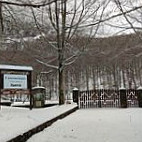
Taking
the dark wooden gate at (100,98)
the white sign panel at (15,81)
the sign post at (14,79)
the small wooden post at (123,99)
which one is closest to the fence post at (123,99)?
the small wooden post at (123,99)

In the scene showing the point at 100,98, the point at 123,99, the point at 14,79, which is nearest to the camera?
the point at 14,79

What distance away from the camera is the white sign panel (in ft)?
52.6

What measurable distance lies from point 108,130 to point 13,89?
7522 mm

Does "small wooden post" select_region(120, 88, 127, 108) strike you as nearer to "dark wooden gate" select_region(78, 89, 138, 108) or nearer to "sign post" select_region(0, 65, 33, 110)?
"dark wooden gate" select_region(78, 89, 138, 108)

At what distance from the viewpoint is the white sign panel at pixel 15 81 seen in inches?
631

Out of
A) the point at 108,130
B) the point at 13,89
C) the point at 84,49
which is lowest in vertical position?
the point at 108,130

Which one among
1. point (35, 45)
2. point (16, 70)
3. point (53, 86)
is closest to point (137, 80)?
point (53, 86)

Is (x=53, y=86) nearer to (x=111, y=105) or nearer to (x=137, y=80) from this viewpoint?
(x=137, y=80)

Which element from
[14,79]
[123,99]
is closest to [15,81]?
[14,79]

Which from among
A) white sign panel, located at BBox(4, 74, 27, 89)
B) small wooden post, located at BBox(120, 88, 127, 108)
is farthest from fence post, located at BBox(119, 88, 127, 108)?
white sign panel, located at BBox(4, 74, 27, 89)

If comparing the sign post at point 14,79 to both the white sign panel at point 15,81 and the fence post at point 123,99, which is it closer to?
the white sign panel at point 15,81

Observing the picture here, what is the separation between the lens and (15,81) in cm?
1633

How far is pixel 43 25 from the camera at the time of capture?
912 inches

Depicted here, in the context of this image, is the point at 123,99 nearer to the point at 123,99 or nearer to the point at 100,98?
the point at 123,99
